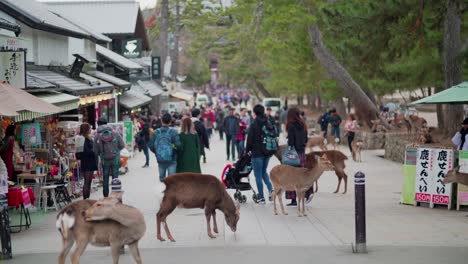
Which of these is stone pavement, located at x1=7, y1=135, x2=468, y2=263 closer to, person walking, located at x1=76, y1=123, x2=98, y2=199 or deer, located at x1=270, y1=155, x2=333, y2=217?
deer, located at x1=270, y1=155, x2=333, y2=217

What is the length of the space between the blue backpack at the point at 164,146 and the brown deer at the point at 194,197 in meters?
3.07

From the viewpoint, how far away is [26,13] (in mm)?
20219

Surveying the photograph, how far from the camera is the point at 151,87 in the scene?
47.6 metres

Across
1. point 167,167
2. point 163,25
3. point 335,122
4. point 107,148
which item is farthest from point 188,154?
point 163,25

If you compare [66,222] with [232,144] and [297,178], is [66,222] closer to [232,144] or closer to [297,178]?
[297,178]


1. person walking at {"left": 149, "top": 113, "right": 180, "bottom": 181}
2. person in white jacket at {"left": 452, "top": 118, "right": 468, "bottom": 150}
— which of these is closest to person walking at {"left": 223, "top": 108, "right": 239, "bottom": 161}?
person in white jacket at {"left": 452, "top": 118, "right": 468, "bottom": 150}

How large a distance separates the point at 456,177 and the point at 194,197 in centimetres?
492

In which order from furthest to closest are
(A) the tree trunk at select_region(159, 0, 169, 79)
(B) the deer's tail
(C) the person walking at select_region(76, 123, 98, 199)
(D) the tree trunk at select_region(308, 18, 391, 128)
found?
(A) the tree trunk at select_region(159, 0, 169, 79) → (D) the tree trunk at select_region(308, 18, 391, 128) → (C) the person walking at select_region(76, 123, 98, 199) → (B) the deer's tail

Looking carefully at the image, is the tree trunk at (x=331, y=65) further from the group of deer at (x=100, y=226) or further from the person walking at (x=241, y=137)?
the group of deer at (x=100, y=226)

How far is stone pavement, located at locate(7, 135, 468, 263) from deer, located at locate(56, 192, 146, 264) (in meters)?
1.57

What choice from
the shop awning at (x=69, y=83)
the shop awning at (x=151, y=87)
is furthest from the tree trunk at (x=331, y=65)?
the shop awning at (x=151, y=87)

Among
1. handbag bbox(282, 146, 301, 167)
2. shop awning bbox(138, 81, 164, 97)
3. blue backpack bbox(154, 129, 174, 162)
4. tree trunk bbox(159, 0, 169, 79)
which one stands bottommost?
handbag bbox(282, 146, 301, 167)

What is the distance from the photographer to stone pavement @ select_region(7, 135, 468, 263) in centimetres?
1095

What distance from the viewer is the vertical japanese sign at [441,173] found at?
15109 mm
